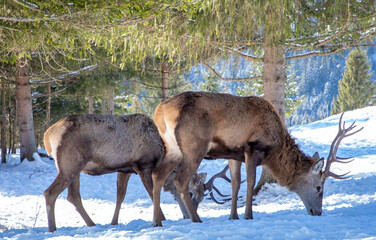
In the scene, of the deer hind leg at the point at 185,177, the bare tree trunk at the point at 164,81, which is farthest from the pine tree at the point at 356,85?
the deer hind leg at the point at 185,177

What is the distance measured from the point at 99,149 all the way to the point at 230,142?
201 cm

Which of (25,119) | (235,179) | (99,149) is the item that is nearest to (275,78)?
(235,179)

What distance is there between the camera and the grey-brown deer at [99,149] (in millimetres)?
5848

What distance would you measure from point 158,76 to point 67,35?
10909mm

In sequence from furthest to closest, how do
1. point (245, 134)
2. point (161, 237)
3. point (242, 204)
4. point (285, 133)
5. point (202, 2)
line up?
1. point (242, 204)
2. point (202, 2)
3. point (285, 133)
4. point (245, 134)
5. point (161, 237)

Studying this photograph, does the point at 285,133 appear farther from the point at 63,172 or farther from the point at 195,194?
the point at 63,172

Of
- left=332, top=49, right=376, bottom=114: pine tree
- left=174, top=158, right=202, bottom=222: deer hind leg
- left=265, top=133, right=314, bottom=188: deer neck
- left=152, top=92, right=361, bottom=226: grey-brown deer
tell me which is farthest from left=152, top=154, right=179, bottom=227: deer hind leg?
left=332, top=49, right=376, bottom=114: pine tree

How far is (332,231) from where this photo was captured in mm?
4152

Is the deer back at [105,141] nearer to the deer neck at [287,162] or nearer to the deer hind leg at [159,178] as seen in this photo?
the deer hind leg at [159,178]

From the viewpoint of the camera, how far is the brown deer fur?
5.37m

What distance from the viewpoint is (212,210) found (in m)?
8.20

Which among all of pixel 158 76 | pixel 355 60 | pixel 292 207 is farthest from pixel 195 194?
pixel 355 60

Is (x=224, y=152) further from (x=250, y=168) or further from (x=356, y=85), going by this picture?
(x=356, y=85)

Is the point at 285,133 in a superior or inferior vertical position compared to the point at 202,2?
inferior
